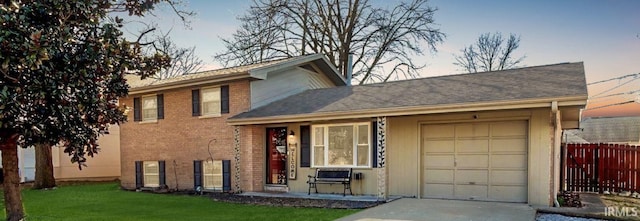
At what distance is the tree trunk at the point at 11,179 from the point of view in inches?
255

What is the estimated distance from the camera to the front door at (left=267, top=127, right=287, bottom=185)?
13484 millimetres

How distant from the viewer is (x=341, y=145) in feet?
39.9

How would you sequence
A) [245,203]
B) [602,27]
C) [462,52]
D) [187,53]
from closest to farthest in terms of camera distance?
[245,203]
[602,27]
[462,52]
[187,53]

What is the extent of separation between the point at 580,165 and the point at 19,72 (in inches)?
570

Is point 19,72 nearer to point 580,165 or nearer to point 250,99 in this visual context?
point 250,99

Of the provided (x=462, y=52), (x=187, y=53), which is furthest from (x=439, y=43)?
(x=187, y=53)

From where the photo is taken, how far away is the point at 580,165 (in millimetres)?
13211

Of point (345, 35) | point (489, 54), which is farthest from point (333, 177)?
point (489, 54)

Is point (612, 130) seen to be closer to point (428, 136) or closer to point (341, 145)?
point (428, 136)

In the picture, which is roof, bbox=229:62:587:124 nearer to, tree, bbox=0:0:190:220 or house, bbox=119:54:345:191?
house, bbox=119:54:345:191

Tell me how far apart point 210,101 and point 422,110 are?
24.9 feet

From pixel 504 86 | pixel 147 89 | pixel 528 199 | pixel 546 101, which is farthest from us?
pixel 147 89

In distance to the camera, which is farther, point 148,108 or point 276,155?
point 148,108

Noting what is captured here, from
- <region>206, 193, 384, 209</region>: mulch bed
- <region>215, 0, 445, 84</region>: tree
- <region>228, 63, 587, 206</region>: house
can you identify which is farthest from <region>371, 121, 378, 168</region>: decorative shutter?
<region>215, 0, 445, 84</region>: tree
